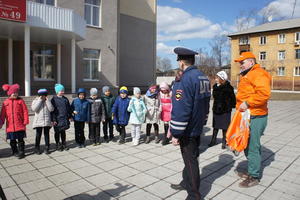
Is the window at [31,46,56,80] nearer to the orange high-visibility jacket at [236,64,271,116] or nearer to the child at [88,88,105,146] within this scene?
the child at [88,88,105,146]

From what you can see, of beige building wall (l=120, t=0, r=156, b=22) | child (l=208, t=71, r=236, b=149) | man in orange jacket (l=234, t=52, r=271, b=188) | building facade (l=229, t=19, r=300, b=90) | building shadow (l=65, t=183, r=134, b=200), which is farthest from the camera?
building facade (l=229, t=19, r=300, b=90)

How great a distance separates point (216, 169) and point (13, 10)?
10.9 meters

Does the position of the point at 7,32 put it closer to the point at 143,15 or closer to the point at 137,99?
the point at 137,99

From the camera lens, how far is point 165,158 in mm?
5305

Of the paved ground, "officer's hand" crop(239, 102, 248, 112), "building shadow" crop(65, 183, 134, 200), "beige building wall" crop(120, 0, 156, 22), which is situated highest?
"beige building wall" crop(120, 0, 156, 22)

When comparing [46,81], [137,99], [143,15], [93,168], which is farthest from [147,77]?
[93,168]

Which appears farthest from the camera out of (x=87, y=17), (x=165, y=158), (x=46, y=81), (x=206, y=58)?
(x=206, y=58)

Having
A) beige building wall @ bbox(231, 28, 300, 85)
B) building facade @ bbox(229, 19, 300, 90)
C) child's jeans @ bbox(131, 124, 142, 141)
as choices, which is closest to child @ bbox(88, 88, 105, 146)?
child's jeans @ bbox(131, 124, 142, 141)

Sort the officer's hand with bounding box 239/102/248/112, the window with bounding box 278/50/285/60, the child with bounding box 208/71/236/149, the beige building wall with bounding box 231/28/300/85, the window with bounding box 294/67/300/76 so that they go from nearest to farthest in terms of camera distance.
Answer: the officer's hand with bounding box 239/102/248/112 < the child with bounding box 208/71/236/149 < the window with bounding box 294/67/300/76 < the beige building wall with bounding box 231/28/300/85 < the window with bounding box 278/50/285/60

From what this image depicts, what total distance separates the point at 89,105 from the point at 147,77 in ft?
64.2

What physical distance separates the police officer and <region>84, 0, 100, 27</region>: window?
52.3ft

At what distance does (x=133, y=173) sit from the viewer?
14.6 ft

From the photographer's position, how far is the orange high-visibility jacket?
355 cm

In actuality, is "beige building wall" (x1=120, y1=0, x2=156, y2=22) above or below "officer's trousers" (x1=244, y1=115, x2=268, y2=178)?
above
